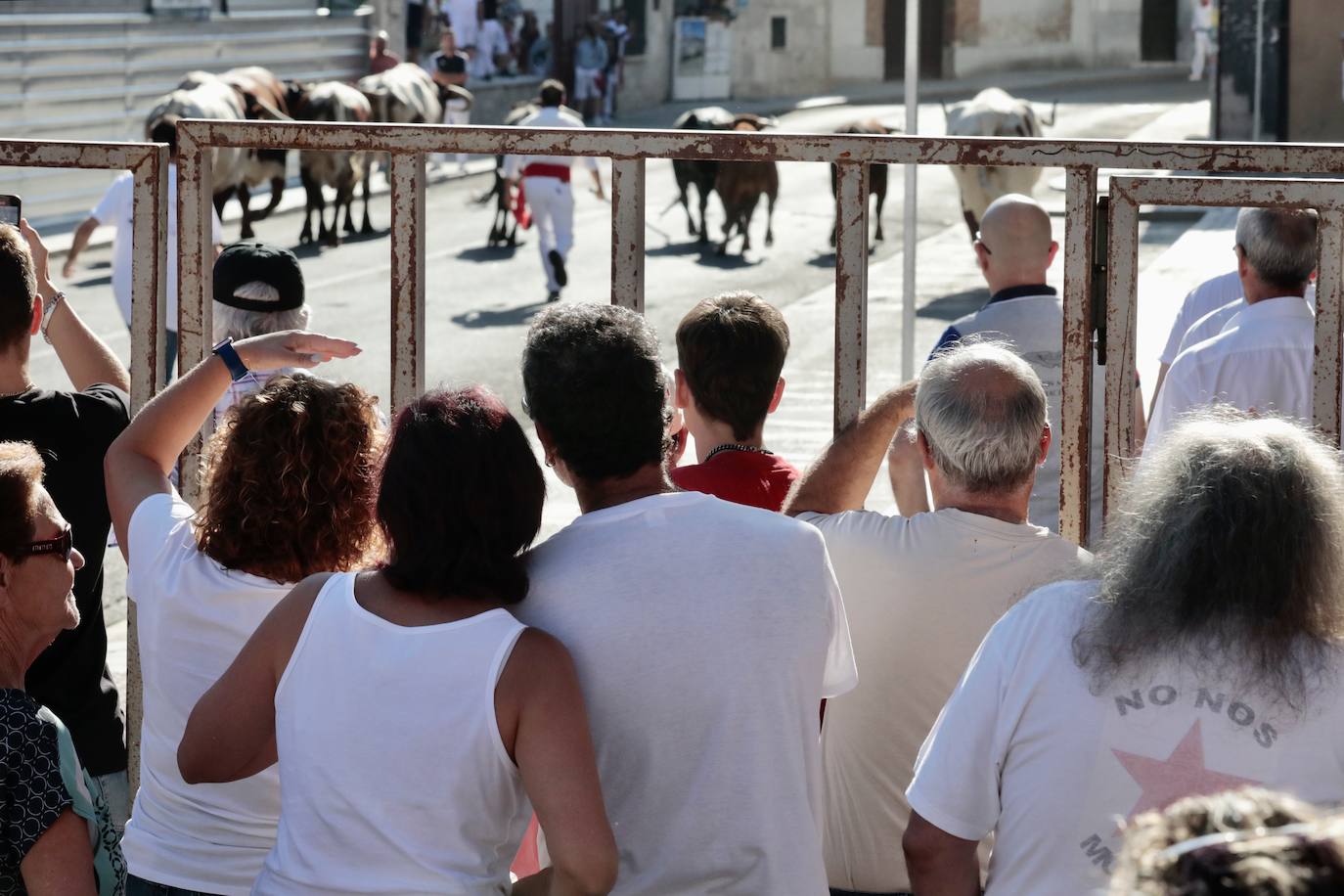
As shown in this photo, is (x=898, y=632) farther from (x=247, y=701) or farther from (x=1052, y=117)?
(x=1052, y=117)

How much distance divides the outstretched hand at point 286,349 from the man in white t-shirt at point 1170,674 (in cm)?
122

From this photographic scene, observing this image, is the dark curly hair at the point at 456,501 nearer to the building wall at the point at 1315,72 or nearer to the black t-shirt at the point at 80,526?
the black t-shirt at the point at 80,526

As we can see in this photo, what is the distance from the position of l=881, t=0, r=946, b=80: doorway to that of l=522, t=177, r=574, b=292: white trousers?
1150 inches

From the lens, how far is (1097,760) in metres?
2.17

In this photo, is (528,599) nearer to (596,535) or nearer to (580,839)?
(596,535)

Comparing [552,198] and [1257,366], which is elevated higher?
[552,198]

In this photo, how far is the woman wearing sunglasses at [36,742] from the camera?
83.3 inches

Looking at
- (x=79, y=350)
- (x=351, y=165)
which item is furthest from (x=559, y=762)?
(x=351, y=165)

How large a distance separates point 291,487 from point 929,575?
0.97 m

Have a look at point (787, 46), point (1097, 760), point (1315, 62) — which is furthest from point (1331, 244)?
point (787, 46)

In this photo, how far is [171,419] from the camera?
276 centimetres

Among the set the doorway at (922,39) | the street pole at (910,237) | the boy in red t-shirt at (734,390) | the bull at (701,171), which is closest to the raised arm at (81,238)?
the street pole at (910,237)

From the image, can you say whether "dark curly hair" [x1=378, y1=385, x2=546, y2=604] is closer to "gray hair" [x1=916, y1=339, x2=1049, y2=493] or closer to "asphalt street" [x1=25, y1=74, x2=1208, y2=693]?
"gray hair" [x1=916, y1=339, x2=1049, y2=493]

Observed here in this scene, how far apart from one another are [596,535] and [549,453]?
0.16 m
